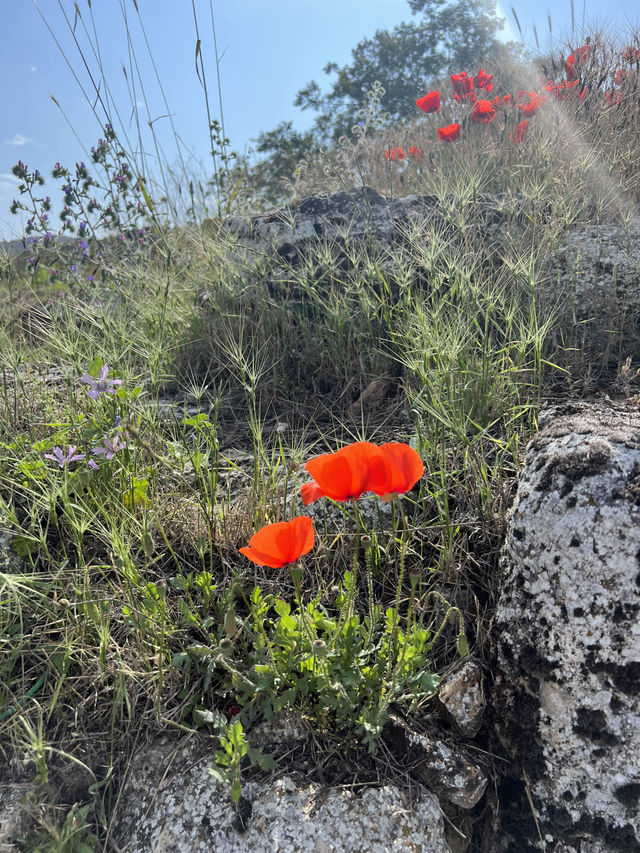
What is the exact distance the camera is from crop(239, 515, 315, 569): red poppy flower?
4.06ft

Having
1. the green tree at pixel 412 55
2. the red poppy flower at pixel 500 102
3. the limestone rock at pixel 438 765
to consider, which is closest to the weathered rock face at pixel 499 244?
the limestone rock at pixel 438 765

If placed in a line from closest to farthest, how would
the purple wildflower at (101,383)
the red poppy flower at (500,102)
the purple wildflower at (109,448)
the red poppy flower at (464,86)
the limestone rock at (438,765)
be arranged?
the limestone rock at (438,765), the purple wildflower at (109,448), the purple wildflower at (101,383), the red poppy flower at (464,86), the red poppy flower at (500,102)

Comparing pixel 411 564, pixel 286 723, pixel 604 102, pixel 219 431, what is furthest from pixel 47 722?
pixel 604 102

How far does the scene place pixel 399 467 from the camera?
48.3 inches

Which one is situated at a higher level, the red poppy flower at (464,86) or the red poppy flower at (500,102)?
the red poppy flower at (464,86)

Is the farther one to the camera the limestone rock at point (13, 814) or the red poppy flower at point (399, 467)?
the limestone rock at point (13, 814)

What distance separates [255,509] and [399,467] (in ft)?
2.57

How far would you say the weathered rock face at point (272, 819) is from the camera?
128 cm

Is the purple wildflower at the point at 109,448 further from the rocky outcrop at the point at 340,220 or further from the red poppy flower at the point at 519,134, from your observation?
the red poppy flower at the point at 519,134

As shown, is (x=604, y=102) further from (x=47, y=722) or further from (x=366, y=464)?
(x=47, y=722)

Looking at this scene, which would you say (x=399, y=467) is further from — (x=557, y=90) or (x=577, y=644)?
(x=557, y=90)

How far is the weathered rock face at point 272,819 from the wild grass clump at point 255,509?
0.26ft

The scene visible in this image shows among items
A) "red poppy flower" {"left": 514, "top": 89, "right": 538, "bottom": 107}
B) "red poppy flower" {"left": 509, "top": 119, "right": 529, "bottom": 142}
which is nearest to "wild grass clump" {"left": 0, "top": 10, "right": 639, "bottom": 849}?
"red poppy flower" {"left": 509, "top": 119, "right": 529, "bottom": 142}

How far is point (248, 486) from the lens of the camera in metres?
2.07
